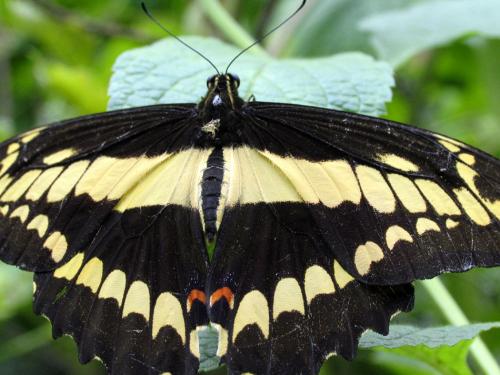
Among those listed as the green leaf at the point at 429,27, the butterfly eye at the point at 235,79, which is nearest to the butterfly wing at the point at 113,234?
the butterfly eye at the point at 235,79

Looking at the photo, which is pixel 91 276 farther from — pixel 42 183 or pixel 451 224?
pixel 451 224

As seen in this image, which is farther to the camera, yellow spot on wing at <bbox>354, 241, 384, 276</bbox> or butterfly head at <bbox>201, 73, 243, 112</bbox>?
butterfly head at <bbox>201, 73, 243, 112</bbox>

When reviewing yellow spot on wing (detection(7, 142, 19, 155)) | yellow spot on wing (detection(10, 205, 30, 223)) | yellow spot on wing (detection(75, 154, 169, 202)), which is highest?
yellow spot on wing (detection(7, 142, 19, 155))

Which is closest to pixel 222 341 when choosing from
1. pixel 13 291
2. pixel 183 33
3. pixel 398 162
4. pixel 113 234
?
pixel 113 234

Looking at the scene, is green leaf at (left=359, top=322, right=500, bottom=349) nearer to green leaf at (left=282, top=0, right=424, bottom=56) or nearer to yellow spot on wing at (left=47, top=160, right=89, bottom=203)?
yellow spot on wing at (left=47, top=160, right=89, bottom=203)

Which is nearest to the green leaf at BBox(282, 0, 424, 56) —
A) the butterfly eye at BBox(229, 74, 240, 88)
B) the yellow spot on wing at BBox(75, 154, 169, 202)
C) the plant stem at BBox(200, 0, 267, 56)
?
the plant stem at BBox(200, 0, 267, 56)
